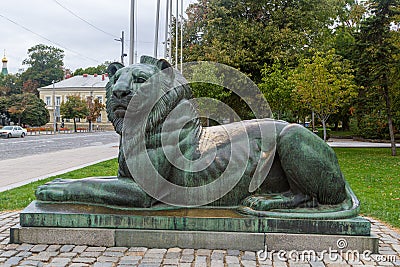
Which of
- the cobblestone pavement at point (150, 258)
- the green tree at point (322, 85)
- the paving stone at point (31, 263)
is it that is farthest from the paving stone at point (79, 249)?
the green tree at point (322, 85)

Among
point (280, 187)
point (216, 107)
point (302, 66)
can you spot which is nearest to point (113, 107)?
point (280, 187)

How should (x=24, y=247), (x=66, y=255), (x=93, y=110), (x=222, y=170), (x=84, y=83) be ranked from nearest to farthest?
(x=66, y=255) → (x=24, y=247) → (x=222, y=170) → (x=93, y=110) → (x=84, y=83)

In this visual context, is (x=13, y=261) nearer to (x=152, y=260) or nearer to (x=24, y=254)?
(x=24, y=254)

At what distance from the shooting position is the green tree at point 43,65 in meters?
87.8

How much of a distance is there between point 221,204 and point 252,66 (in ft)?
68.3

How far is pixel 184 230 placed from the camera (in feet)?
14.3

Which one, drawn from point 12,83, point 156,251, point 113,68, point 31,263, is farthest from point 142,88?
point 12,83

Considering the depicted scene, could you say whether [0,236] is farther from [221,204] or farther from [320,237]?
[320,237]

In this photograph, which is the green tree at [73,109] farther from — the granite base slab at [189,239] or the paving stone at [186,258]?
the paving stone at [186,258]

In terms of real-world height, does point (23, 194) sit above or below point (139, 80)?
below

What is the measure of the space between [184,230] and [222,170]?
2.54 ft

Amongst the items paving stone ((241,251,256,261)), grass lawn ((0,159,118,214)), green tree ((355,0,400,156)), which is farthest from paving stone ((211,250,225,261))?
green tree ((355,0,400,156))

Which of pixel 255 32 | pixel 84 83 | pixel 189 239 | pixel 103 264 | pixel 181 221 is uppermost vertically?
pixel 84 83

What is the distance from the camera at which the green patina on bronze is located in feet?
14.2
